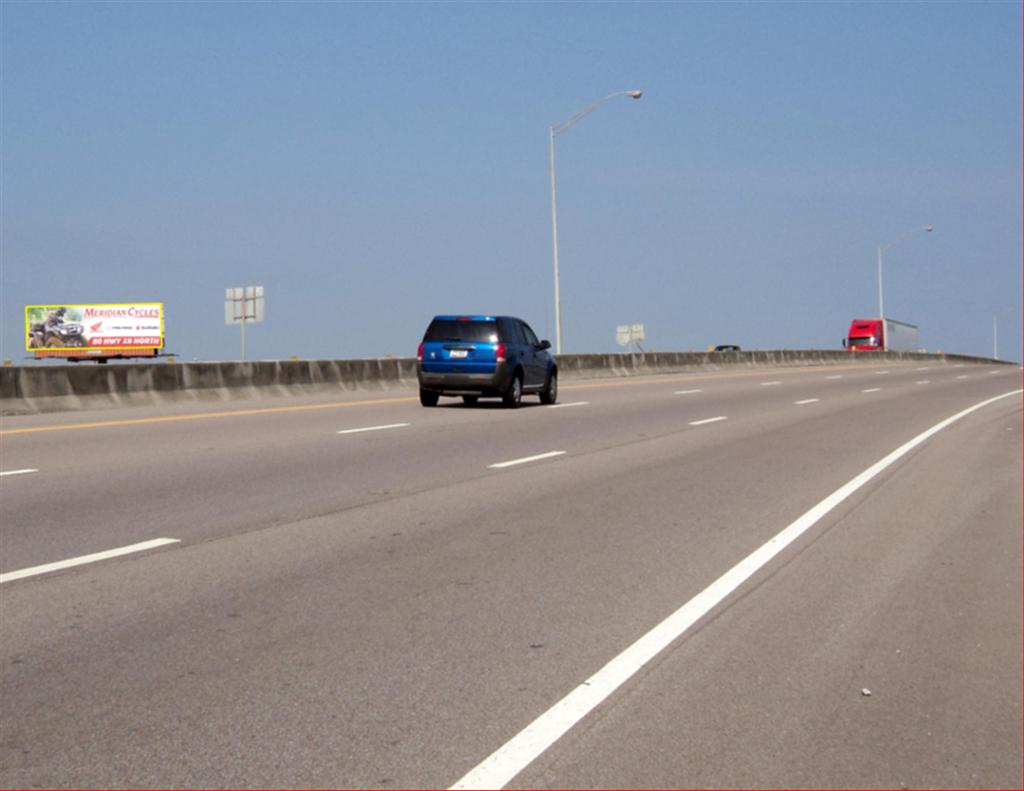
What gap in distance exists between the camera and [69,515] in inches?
439

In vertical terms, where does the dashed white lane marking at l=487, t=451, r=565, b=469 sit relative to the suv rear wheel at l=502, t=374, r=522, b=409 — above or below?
below

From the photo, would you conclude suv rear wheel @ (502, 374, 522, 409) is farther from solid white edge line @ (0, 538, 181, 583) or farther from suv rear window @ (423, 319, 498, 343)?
solid white edge line @ (0, 538, 181, 583)

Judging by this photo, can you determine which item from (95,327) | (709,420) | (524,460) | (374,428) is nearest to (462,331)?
(709,420)

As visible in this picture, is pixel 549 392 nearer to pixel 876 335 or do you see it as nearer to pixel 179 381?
pixel 179 381

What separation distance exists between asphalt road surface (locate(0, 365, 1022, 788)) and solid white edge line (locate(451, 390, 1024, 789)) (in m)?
0.02

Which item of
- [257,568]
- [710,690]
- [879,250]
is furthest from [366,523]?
[879,250]

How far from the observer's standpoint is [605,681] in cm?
648

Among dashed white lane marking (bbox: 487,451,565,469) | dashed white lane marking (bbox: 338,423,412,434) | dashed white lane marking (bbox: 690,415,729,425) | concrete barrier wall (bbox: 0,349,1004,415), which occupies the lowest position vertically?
dashed white lane marking (bbox: 690,415,729,425)

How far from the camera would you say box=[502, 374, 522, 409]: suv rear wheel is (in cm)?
2695

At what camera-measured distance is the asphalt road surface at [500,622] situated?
17.9 ft

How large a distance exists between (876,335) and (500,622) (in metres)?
89.1

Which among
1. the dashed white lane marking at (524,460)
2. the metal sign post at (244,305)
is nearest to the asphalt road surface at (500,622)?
the dashed white lane marking at (524,460)

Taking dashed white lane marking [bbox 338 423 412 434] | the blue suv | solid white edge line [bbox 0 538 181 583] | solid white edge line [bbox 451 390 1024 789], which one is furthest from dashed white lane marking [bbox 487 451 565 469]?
the blue suv

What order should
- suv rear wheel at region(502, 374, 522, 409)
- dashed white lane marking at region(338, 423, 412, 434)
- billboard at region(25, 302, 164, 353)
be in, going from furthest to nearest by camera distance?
billboard at region(25, 302, 164, 353)
suv rear wheel at region(502, 374, 522, 409)
dashed white lane marking at region(338, 423, 412, 434)
